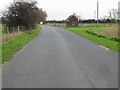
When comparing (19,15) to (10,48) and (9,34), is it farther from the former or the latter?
(10,48)

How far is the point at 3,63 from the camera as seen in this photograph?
14.0 metres

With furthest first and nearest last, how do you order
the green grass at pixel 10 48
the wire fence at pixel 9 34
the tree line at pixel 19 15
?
the tree line at pixel 19 15 → the wire fence at pixel 9 34 → the green grass at pixel 10 48

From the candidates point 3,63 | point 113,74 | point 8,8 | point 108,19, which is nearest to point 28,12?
point 8,8

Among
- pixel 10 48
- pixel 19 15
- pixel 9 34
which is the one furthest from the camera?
pixel 19 15

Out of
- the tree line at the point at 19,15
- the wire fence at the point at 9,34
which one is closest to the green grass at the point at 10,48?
the wire fence at the point at 9,34

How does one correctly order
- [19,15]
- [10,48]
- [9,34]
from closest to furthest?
[10,48], [9,34], [19,15]

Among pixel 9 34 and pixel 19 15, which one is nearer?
pixel 9 34

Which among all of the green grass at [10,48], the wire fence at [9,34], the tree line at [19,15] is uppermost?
the tree line at [19,15]

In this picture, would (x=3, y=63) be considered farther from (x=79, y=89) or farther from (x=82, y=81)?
(x=79, y=89)

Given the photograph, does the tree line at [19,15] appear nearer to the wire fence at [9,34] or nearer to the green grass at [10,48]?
the wire fence at [9,34]

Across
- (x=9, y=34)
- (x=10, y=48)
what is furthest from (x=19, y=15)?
(x=10, y=48)

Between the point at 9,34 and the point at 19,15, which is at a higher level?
the point at 19,15

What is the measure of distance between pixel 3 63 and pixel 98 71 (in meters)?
4.45

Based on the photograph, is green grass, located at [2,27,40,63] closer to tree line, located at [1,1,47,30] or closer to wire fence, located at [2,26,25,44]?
wire fence, located at [2,26,25,44]
